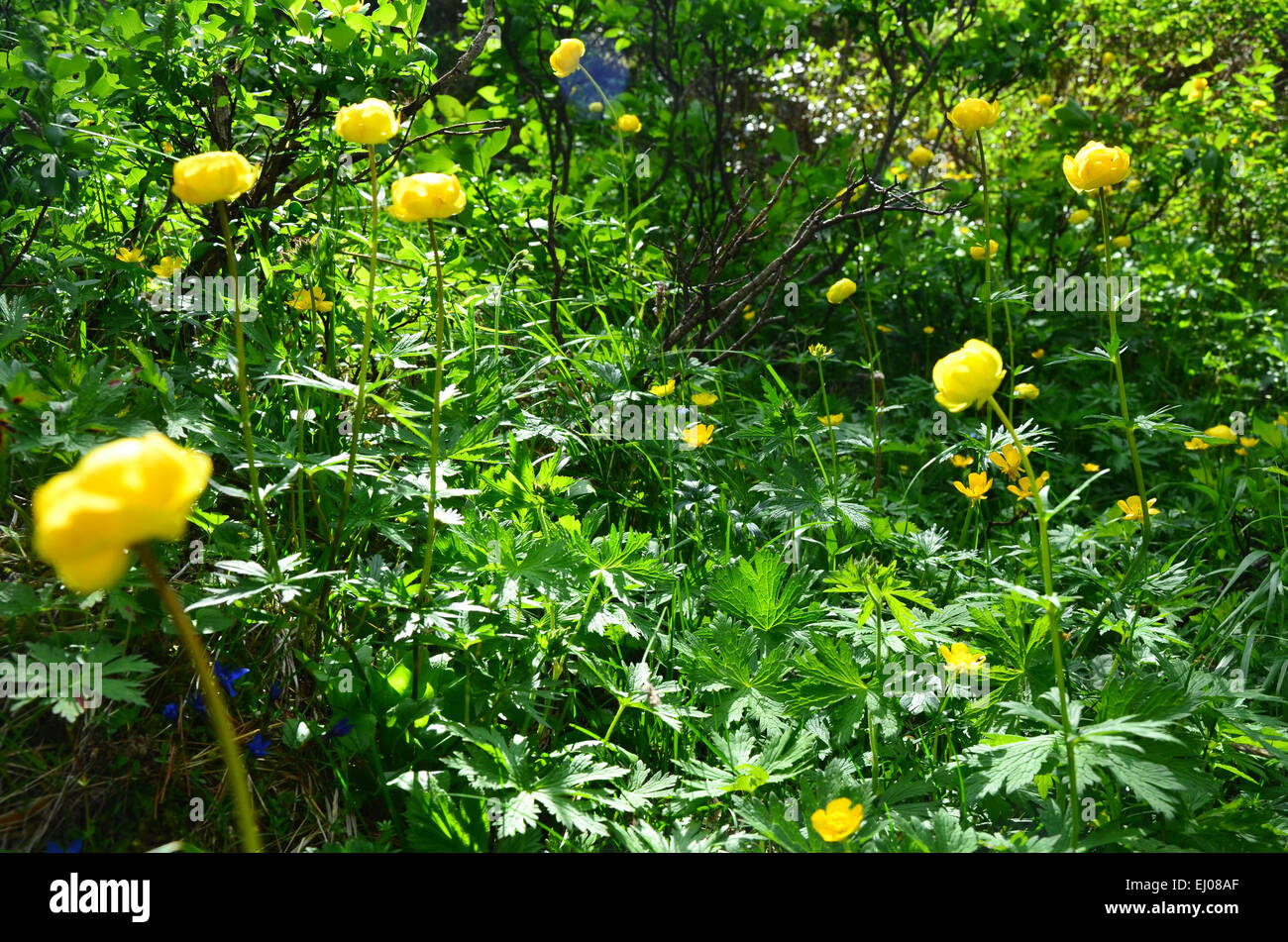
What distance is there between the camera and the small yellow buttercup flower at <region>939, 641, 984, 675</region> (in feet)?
4.81

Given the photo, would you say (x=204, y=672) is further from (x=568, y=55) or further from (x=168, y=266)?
(x=568, y=55)

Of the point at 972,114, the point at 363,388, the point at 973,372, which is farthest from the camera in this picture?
the point at 972,114

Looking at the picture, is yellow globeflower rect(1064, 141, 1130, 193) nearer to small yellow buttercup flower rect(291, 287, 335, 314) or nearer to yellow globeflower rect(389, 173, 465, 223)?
yellow globeflower rect(389, 173, 465, 223)

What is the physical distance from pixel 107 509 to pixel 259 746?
2.74 feet

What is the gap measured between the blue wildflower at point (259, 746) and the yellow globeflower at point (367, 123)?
3.08 ft

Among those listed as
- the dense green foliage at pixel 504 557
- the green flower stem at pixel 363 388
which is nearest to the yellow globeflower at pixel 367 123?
the green flower stem at pixel 363 388

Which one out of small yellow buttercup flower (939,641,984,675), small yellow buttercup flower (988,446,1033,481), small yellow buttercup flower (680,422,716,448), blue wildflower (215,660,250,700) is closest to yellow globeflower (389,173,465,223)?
blue wildflower (215,660,250,700)

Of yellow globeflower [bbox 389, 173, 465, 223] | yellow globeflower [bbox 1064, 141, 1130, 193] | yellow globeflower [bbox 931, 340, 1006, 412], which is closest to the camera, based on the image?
yellow globeflower [bbox 931, 340, 1006, 412]

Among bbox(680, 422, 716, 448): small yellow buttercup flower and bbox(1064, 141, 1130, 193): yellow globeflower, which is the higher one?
bbox(1064, 141, 1130, 193): yellow globeflower

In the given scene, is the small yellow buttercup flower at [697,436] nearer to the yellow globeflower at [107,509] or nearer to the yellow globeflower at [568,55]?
the yellow globeflower at [568,55]

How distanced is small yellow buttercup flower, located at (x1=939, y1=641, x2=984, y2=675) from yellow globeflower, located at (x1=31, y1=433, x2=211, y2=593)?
47.5 inches

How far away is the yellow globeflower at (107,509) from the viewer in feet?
2.21

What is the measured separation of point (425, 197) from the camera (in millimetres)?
1299

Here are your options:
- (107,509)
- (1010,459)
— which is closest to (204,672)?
(107,509)
